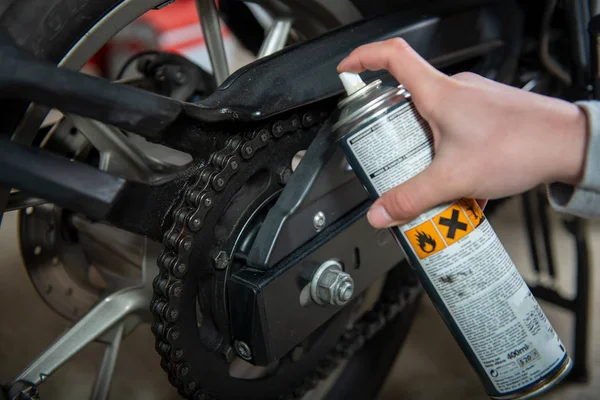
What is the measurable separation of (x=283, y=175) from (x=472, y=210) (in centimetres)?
22

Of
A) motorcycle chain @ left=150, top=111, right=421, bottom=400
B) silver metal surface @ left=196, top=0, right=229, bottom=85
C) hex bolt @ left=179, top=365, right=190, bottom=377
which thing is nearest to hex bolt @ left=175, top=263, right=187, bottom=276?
motorcycle chain @ left=150, top=111, right=421, bottom=400

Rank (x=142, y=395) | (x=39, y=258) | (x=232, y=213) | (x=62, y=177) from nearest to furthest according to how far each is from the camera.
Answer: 1. (x=62, y=177)
2. (x=232, y=213)
3. (x=39, y=258)
4. (x=142, y=395)

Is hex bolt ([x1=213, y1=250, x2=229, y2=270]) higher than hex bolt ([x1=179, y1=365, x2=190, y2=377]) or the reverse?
higher

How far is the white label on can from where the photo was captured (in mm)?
504

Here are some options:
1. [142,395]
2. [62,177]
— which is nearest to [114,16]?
[62,177]

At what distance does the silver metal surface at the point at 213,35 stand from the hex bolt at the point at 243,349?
14.8 inches

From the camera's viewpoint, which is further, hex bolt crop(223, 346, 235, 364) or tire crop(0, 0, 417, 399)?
hex bolt crop(223, 346, 235, 364)

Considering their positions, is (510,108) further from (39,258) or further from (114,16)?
(39,258)

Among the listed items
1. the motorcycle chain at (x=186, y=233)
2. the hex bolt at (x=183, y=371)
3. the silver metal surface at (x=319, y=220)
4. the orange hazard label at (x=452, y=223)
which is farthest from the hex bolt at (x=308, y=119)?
the hex bolt at (x=183, y=371)

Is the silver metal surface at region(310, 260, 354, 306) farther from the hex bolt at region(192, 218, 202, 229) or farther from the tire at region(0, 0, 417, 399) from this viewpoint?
the tire at region(0, 0, 417, 399)

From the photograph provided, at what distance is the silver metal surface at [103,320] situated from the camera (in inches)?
26.1

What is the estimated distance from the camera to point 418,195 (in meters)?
0.49

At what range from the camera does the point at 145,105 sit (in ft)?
1.55

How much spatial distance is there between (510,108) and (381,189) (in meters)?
0.14
